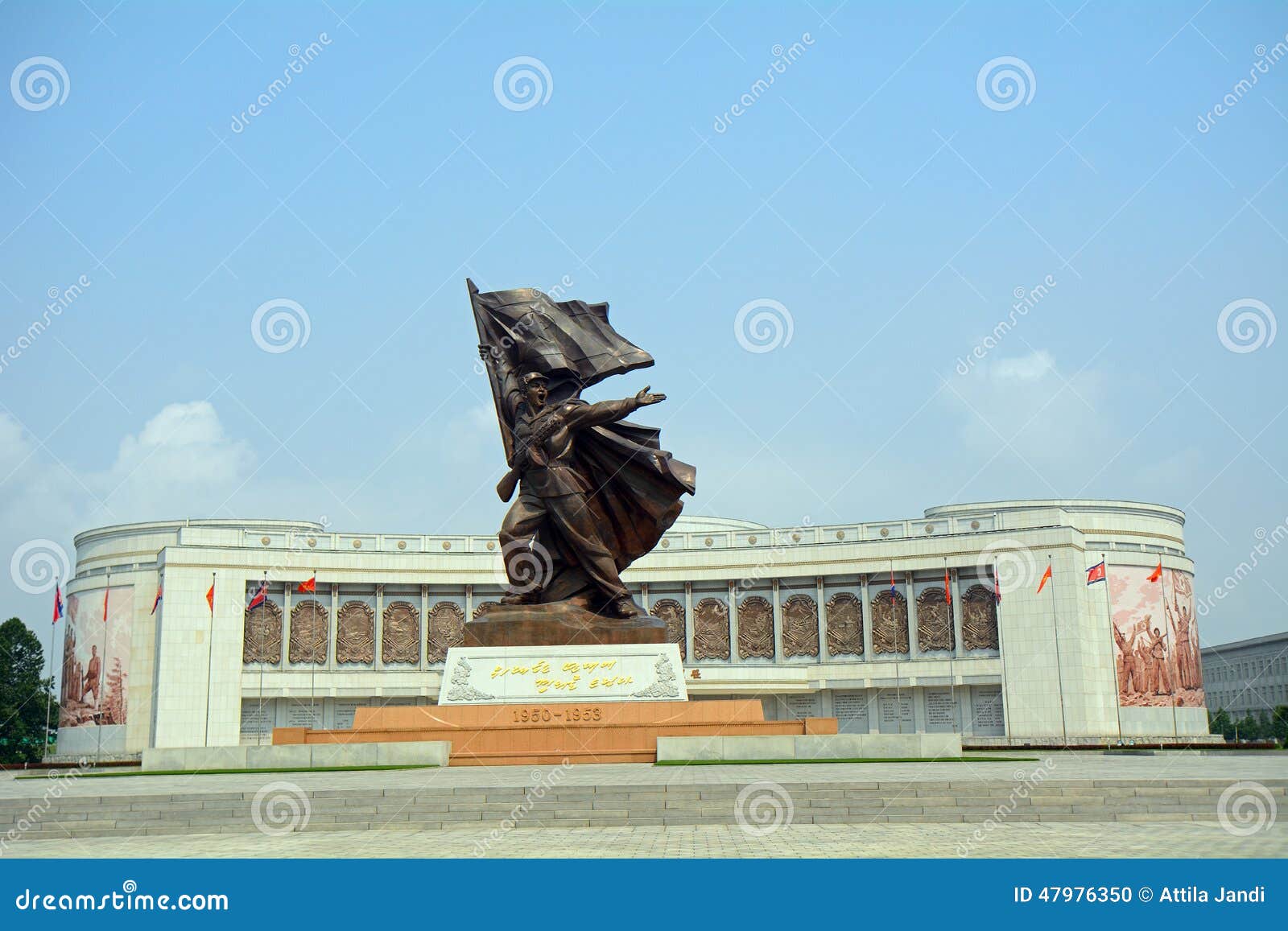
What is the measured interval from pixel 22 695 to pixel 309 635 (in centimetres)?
1700

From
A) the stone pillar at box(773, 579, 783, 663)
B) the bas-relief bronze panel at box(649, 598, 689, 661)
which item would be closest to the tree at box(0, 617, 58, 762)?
the bas-relief bronze panel at box(649, 598, 689, 661)

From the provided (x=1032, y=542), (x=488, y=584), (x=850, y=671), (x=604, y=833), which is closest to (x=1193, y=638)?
(x=1032, y=542)

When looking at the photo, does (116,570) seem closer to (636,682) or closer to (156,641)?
(156,641)

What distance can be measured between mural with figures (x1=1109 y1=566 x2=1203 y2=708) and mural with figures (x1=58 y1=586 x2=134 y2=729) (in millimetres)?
34984

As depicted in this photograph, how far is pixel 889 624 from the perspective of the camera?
4131 cm

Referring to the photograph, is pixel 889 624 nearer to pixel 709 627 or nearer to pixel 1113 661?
pixel 709 627

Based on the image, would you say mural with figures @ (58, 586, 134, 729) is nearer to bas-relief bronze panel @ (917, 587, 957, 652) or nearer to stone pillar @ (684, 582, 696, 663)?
stone pillar @ (684, 582, 696, 663)

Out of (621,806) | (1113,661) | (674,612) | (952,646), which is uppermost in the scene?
(674,612)

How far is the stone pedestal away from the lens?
17.9 metres

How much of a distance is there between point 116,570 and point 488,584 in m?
14.8

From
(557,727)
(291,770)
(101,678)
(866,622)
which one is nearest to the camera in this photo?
(291,770)

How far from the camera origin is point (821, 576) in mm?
42000

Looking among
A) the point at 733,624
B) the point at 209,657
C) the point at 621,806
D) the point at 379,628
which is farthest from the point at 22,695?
the point at 621,806

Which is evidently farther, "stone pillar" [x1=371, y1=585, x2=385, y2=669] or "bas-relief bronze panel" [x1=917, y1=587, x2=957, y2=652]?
"stone pillar" [x1=371, y1=585, x2=385, y2=669]
